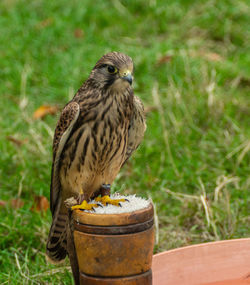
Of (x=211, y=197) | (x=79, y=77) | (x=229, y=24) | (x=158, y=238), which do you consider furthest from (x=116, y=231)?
(x=229, y=24)

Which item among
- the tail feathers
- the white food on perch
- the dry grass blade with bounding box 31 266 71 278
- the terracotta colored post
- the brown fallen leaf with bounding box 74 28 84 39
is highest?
the brown fallen leaf with bounding box 74 28 84 39

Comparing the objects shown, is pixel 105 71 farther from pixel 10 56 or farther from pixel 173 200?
pixel 10 56

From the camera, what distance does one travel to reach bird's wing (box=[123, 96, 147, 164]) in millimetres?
3113

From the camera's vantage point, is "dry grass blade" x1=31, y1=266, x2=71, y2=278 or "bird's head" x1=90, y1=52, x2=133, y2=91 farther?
"dry grass blade" x1=31, y1=266, x2=71, y2=278

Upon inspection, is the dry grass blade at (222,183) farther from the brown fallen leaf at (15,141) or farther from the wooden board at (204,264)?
the brown fallen leaf at (15,141)

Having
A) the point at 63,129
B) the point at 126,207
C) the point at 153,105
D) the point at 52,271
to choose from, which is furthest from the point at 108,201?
the point at 153,105

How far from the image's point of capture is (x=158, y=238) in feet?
11.8

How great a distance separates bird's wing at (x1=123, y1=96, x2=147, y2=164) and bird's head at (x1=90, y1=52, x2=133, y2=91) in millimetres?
189

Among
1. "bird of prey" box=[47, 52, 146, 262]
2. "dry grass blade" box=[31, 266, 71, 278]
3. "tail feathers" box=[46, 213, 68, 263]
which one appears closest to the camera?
"bird of prey" box=[47, 52, 146, 262]

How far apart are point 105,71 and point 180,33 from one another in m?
3.54

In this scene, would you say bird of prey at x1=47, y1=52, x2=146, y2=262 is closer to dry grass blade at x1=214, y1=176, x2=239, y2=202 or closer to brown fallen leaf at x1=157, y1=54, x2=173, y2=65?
dry grass blade at x1=214, y1=176, x2=239, y2=202

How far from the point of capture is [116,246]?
211 centimetres

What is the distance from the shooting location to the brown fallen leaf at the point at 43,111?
5.07m

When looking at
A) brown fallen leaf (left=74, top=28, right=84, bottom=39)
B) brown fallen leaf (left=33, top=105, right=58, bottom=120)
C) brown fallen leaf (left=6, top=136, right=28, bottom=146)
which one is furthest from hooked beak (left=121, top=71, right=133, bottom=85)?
brown fallen leaf (left=74, top=28, right=84, bottom=39)
